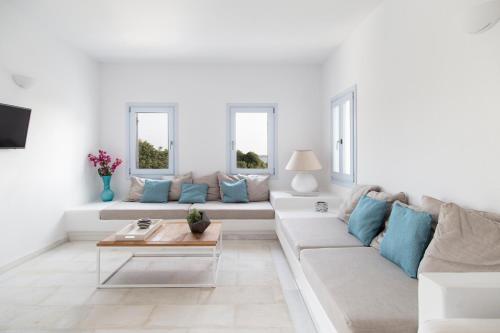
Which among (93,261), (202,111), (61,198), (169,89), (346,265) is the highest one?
(169,89)

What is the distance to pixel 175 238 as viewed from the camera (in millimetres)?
3117

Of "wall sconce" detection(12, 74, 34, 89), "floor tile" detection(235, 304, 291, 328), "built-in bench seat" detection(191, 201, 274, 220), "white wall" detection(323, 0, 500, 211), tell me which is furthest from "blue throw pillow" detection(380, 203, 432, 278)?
"wall sconce" detection(12, 74, 34, 89)

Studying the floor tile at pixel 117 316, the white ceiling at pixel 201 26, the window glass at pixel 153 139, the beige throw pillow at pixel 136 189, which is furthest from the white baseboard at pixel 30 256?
the white ceiling at pixel 201 26

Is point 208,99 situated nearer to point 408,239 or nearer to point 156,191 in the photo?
point 156,191

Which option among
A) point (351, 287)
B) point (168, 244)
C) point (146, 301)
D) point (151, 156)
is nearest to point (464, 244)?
point (351, 287)

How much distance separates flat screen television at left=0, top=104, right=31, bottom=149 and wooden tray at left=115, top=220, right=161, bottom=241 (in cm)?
145

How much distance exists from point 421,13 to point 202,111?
366 cm

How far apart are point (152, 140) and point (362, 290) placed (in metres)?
4.58

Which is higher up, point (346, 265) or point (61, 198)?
point (61, 198)

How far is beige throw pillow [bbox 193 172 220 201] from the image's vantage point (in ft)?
17.6

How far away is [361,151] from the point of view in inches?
157

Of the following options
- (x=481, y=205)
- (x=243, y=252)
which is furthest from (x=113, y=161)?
(x=481, y=205)

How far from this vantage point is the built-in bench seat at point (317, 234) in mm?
2805

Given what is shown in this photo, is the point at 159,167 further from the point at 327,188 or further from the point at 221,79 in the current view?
the point at 327,188
